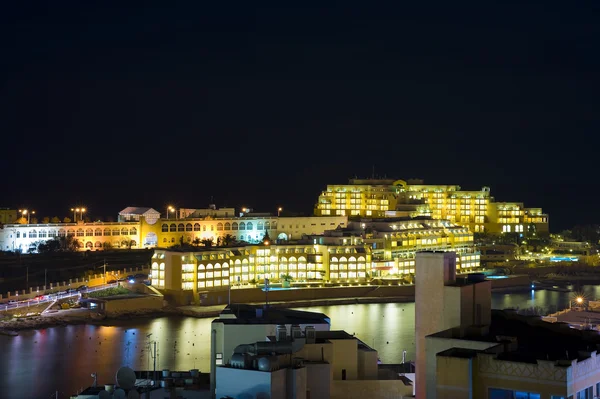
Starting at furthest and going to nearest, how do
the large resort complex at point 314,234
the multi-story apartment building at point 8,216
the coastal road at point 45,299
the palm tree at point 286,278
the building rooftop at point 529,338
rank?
the multi-story apartment building at point 8,216, the palm tree at point 286,278, the large resort complex at point 314,234, the coastal road at point 45,299, the building rooftop at point 529,338

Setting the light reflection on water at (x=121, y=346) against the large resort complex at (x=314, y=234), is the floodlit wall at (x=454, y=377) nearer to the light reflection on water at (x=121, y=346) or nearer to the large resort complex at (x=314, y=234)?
the light reflection on water at (x=121, y=346)

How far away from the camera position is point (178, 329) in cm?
2017

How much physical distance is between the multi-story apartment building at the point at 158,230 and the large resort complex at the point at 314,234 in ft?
0.10

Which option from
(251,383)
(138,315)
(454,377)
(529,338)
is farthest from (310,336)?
(138,315)

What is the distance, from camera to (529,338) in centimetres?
605

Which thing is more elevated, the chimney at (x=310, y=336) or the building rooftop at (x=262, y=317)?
the chimney at (x=310, y=336)

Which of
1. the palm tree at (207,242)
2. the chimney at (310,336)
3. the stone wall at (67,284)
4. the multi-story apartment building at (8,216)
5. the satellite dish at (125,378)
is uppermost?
the multi-story apartment building at (8,216)

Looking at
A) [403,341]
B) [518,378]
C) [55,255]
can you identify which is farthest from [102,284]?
[518,378]

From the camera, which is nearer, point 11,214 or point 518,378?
point 518,378

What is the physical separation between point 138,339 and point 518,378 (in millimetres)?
14290

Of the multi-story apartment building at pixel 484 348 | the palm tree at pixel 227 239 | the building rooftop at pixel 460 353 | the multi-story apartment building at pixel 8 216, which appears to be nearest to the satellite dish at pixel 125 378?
the multi-story apartment building at pixel 484 348

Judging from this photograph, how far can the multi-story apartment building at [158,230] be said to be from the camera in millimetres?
30031

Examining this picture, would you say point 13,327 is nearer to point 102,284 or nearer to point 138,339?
point 138,339

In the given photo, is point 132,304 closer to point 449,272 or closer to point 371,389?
point 371,389
